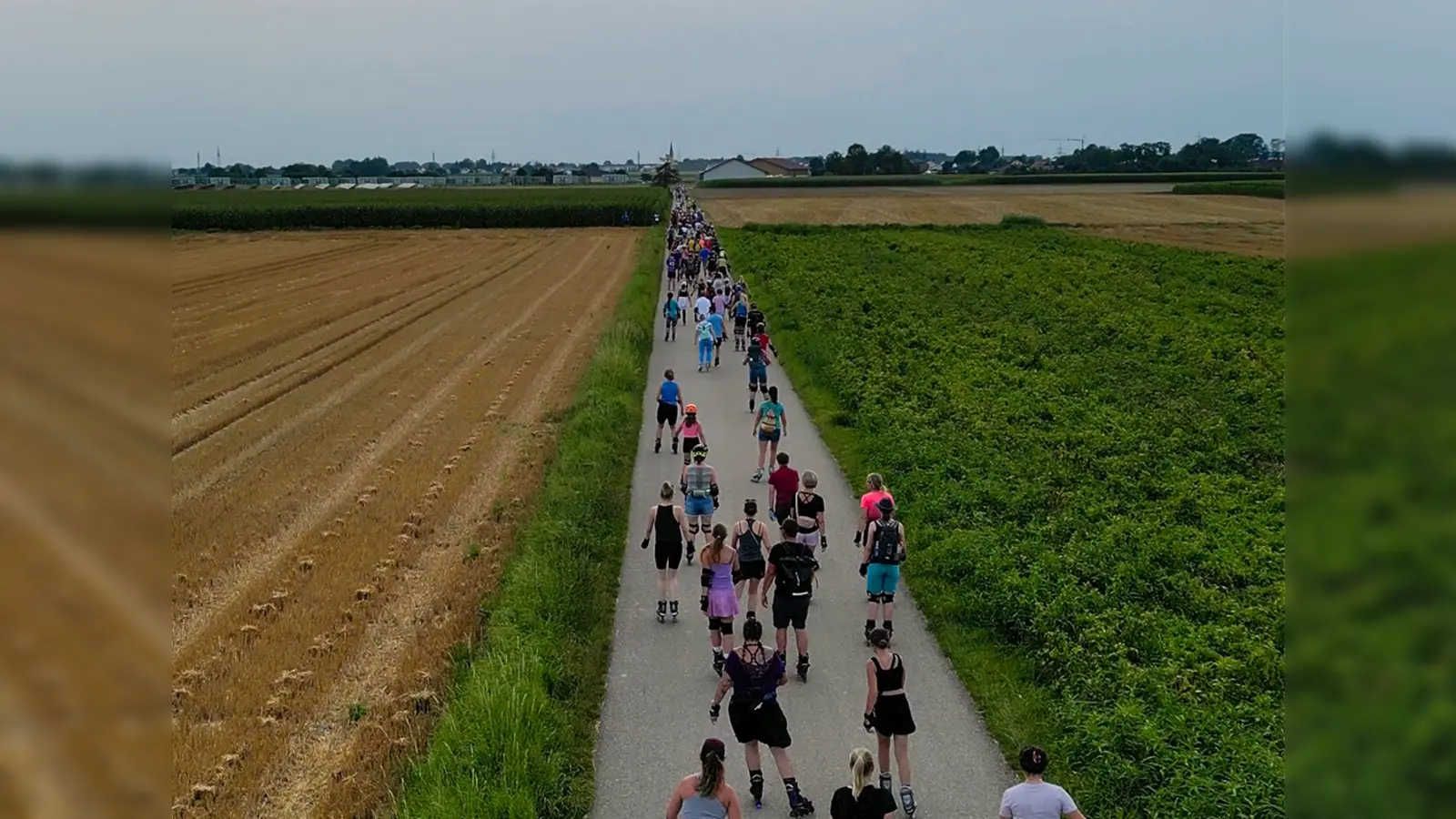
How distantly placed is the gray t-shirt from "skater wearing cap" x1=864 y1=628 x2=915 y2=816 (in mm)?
1472

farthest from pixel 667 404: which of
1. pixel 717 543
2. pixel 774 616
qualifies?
pixel 774 616

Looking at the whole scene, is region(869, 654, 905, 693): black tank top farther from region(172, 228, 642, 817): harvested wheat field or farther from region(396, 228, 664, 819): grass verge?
region(172, 228, 642, 817): harvested wheat field

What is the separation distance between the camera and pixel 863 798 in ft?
24.6

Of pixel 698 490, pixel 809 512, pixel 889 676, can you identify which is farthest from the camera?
pixel 698 490

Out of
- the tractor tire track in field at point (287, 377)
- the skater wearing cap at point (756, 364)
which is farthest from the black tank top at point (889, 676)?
the skater wearing cap at point (756, 364)

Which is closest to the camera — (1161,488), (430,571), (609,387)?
(430,571)

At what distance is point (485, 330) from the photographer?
37281 mm

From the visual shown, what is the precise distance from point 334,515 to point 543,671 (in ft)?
25.6

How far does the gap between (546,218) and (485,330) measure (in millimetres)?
60068

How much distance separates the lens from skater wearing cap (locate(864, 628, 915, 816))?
8.65 meters

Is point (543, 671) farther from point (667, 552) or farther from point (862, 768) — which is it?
point (862, 768)

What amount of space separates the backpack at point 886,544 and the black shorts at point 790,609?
2.91ft
